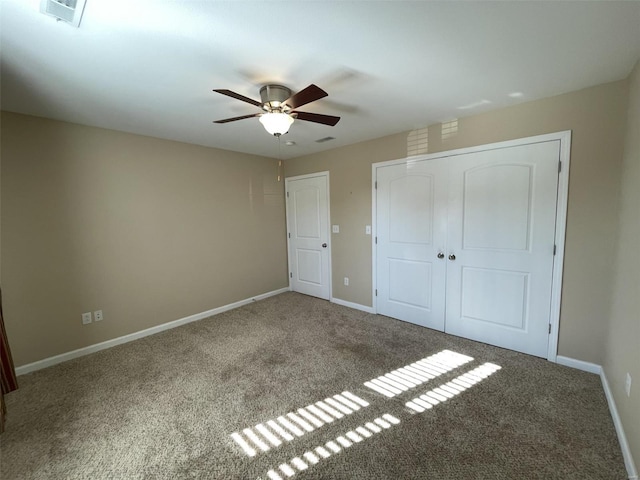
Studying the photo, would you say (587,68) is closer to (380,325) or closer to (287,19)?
(287,19)

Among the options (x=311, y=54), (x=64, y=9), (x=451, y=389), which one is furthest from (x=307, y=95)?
(x=451, y=389)

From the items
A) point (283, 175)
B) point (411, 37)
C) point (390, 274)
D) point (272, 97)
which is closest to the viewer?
point (411, 37)

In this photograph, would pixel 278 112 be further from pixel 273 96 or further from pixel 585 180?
pixel 585 180

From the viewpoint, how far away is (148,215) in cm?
324

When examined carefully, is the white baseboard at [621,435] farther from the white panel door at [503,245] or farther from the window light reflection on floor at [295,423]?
the window light reflection on floor at [295,423]

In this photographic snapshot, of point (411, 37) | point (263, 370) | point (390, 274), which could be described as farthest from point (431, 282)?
point (411, 37)

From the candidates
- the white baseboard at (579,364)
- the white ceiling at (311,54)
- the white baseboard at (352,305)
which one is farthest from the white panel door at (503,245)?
the white baseboard at (352,305)

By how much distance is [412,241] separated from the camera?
331 cm

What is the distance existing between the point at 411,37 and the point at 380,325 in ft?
9.63

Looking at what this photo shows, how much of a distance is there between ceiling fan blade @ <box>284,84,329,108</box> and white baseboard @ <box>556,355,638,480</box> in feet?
8.78

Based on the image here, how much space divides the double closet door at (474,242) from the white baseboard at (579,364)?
0.12 meters

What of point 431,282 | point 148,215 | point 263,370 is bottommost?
point 263,370

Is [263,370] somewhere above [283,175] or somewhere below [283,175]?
below

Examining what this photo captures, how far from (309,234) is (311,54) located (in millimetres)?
3026
